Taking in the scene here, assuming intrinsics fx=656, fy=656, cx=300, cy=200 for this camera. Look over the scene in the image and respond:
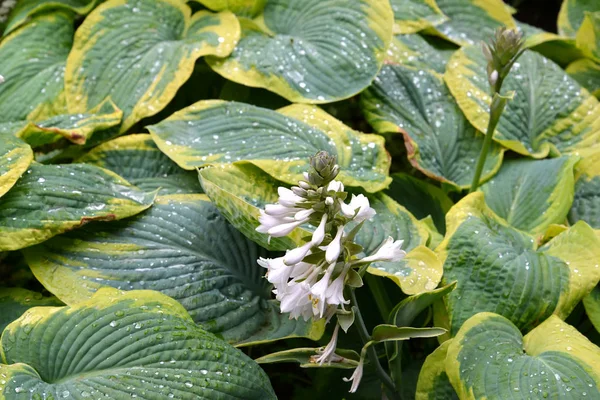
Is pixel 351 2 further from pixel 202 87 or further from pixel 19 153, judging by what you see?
pixel 19 153

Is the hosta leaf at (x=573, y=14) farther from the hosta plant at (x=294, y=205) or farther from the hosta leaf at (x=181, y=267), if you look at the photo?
the hosta leaf at (x=181, y=267)

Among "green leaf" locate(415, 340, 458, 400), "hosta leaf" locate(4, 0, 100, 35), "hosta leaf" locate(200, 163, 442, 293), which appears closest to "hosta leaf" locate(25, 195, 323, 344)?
"hosta leaf" locate(200, 163, 442, 293)

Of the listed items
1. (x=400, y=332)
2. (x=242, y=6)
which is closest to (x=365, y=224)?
(x=400, y=332)

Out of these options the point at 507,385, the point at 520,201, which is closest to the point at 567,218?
the point at 520,201

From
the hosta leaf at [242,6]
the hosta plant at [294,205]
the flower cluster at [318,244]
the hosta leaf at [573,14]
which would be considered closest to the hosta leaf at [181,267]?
the hosta plant at [294,205]

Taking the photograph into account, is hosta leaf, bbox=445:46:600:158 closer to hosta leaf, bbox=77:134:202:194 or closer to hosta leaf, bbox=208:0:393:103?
hosta leaf, bbox=208:0:393:103

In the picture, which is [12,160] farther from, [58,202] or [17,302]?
[17,302]
